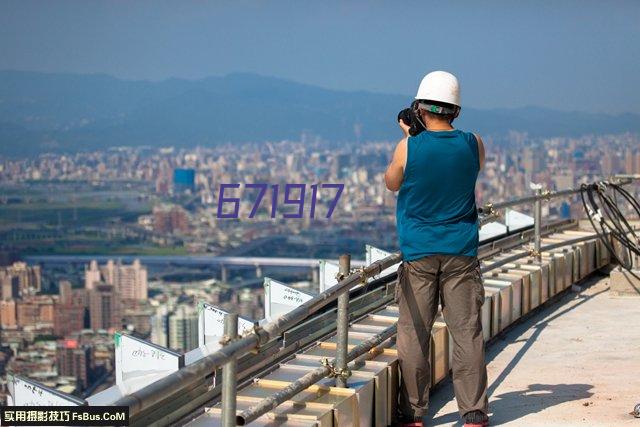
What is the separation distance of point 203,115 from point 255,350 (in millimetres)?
144080

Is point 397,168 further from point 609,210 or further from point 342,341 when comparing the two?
point 609,210

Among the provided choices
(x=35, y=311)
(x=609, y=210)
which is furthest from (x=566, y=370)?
(x=35, y=311)

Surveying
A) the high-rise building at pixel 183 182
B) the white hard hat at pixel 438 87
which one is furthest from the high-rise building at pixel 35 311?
the high-rise building at pixel 183 182

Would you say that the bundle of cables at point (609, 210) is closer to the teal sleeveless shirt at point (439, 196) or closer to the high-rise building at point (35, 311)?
the teal sleeveless shirt at point (439, 196)

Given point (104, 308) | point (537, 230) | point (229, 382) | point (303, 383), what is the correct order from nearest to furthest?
point (229, 382) → point (303, 383) → point (537, 230) → point (104, 308)

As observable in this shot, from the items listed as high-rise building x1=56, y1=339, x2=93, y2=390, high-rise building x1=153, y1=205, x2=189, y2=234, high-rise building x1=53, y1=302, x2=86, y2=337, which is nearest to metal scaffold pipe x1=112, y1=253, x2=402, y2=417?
high-rise building x1=56, y1=339, x2=93, y2=390

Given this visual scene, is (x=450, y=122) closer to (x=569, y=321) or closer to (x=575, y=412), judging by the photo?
(x=575, y=412)

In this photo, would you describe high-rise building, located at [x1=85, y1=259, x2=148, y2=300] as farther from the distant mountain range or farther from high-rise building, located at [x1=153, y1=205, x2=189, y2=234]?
the distant mountain range

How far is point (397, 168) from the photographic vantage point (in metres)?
4.96

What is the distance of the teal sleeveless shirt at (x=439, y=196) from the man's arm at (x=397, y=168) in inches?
0.8

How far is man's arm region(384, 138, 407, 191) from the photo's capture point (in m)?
4.95

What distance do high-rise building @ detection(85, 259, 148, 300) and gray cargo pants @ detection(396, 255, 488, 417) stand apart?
174ft

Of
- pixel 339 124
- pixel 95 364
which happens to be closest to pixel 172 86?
pixel 339 124

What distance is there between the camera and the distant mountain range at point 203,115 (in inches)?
4742
